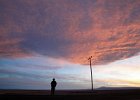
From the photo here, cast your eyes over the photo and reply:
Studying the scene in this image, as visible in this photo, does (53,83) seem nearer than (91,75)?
Yes

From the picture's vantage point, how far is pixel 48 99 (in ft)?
65.5

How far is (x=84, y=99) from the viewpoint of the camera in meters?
20.6

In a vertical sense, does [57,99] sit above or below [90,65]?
below

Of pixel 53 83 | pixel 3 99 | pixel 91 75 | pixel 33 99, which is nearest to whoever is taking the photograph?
pixel 3 99

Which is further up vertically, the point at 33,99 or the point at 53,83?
the point at 53,83

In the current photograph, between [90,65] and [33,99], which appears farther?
[90,65]

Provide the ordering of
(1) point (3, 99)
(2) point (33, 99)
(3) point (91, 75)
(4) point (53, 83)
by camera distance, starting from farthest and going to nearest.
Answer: (3) point (91, 75) → (4) point (53, 83) → (2) point (33, 99) → (1) point (3, 99)

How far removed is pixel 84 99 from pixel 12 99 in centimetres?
581

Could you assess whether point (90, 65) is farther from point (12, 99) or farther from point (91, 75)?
point (12, 99)

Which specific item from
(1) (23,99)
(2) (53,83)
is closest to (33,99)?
(1) (23,99)

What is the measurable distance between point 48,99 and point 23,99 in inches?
80.2

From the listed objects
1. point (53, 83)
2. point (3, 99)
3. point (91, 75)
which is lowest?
point (3, 99)

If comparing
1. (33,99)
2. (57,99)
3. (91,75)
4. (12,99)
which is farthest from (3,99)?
(91,75)

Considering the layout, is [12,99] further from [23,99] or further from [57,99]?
[57,99]
